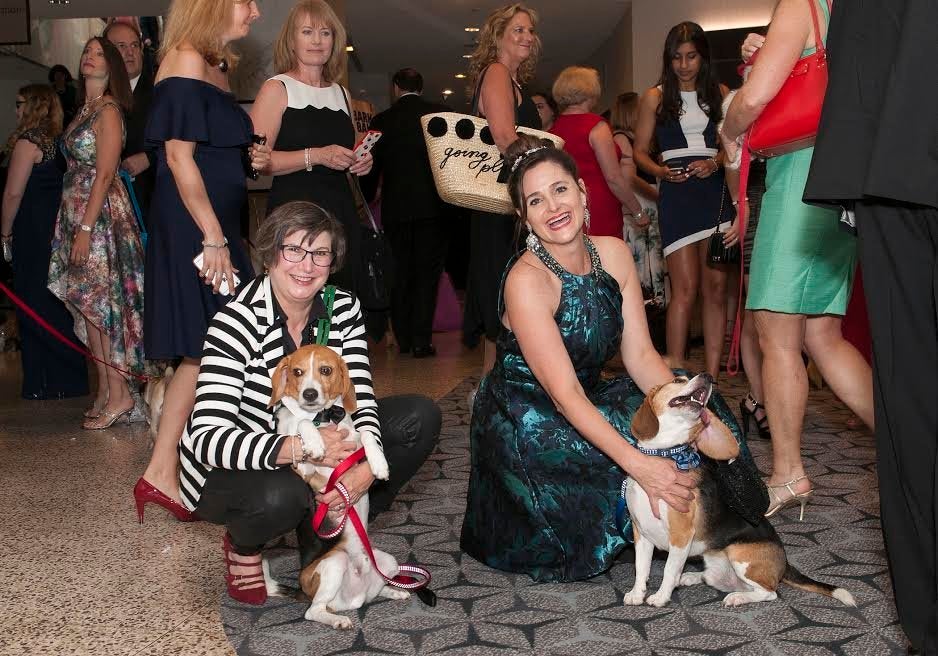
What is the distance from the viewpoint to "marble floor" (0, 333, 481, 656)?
2.32m

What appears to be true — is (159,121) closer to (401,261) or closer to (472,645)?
(472,645)

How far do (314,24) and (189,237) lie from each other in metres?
0.84

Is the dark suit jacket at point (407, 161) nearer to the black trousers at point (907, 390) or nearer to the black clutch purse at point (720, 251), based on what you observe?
the black clutch purse at point (720, 251)

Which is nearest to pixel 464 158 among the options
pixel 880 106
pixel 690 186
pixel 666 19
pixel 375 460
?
pixel 690 186

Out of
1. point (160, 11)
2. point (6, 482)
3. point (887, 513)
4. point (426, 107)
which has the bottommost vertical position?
point (6, 482)

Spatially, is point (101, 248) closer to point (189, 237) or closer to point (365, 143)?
point (189, 237)

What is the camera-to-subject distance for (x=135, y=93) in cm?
505

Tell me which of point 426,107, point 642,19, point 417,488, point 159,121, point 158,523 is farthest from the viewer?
point 642,19

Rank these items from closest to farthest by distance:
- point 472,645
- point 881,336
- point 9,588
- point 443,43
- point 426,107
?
1. point 881,336
2. point 472,645
3. point 9,588
4. point 426,107
5. point 443,43

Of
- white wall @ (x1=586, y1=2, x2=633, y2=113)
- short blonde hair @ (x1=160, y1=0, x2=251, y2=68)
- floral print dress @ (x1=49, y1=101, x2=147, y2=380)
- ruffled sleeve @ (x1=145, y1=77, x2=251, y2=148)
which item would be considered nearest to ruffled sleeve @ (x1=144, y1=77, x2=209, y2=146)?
ruffled sleeve @ (x1=145, y1=77, x2=251, y2=148)

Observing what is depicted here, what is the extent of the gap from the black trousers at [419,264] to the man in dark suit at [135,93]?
206cm

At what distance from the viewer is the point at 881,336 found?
1.50m

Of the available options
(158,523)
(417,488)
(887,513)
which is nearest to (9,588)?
(158,523)

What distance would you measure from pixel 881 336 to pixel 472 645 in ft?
3.66
